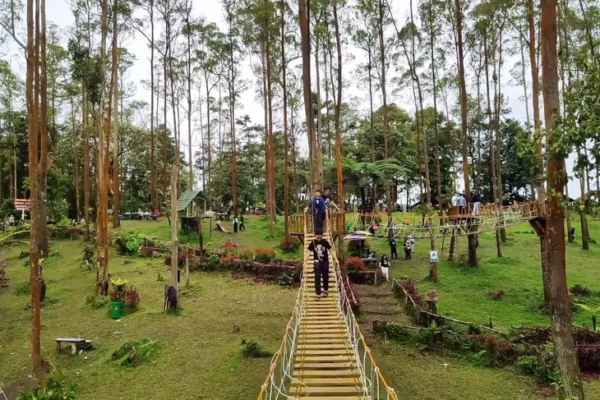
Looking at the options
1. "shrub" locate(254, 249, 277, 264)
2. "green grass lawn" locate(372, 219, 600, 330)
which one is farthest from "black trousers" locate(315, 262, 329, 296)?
"shrub" locate(254, 249, 277, 264)

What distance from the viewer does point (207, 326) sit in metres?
9.98

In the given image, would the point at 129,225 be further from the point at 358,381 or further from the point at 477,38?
the point at 358,381

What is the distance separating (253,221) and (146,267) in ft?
33.4

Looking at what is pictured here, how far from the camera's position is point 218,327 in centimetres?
991

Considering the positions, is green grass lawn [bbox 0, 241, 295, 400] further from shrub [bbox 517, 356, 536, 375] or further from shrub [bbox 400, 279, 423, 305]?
shrub [bbox 517, 356, 536, 375]

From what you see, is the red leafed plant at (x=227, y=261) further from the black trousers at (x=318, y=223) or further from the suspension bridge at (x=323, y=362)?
the black trousers at (x=318, y=223)

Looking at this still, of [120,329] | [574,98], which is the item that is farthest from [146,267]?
[574,98]

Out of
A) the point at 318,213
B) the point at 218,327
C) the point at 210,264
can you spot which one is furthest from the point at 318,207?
the point at 210,264

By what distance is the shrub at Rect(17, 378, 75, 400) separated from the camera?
6.63 meters

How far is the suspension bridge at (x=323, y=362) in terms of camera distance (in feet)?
17.0

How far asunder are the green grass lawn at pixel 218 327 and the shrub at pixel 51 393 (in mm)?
174

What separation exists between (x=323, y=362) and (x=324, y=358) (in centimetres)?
5

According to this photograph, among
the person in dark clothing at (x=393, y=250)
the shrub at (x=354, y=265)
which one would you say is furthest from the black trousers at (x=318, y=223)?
the person in dark clothing at (x=393, y=250)

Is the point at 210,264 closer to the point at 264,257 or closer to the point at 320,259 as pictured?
the point at 264,257
